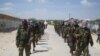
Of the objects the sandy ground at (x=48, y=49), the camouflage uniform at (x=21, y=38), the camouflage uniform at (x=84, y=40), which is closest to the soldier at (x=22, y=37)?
the camouflage uniform at (x=21, y=38)

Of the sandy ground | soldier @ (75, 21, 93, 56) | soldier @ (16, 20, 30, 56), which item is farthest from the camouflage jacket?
the sandy ground

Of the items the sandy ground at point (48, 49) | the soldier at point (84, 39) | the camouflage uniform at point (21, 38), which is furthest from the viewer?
the sandy ground at point (48, 49)

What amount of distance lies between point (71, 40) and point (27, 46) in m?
3.65

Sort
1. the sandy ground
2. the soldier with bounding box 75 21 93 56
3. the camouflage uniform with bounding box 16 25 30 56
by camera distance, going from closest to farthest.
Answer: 1. the soldier with bounding box 75 21 93 56
2. the camouflage uniform with bounding box 16 25 30 56
3. the sandy ground

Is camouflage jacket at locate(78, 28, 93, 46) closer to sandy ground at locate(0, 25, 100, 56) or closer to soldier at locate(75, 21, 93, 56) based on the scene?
soldier at locate(75, 21, 93, 56)

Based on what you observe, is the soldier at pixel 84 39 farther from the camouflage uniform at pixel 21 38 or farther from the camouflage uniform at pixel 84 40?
the camouflage uniform at pixel 21 38

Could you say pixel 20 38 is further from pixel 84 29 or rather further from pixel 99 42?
pixel 99 42

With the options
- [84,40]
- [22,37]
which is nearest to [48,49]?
[22,37]

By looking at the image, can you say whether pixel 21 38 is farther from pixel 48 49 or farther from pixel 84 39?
pixel 48 49

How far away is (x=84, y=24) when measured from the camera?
39.1 ft

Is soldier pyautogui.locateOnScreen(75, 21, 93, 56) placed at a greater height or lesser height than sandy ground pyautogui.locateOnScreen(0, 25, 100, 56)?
greater

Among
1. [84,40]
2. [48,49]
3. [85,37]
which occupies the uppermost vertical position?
[85,37]

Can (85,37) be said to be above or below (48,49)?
above

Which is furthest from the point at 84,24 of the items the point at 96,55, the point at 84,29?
the point at 96,55
